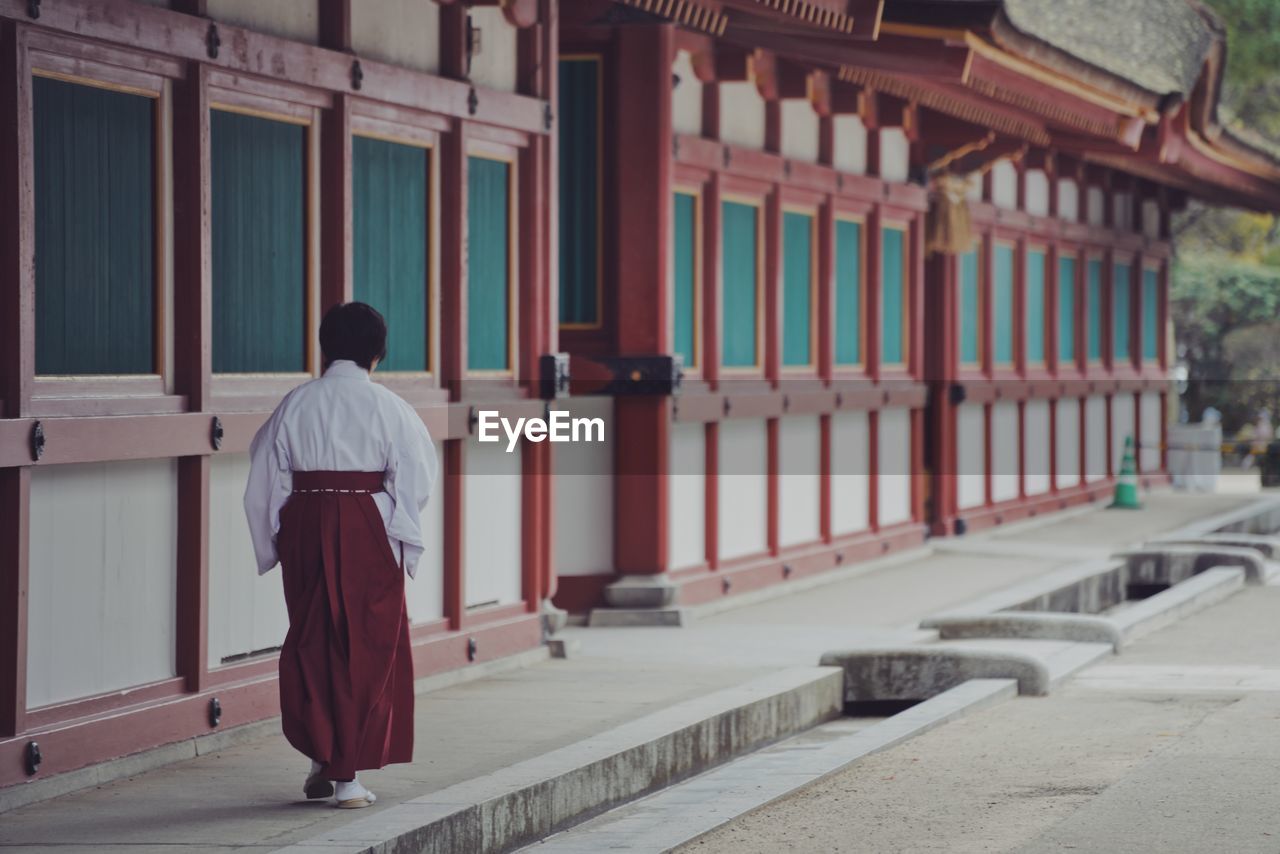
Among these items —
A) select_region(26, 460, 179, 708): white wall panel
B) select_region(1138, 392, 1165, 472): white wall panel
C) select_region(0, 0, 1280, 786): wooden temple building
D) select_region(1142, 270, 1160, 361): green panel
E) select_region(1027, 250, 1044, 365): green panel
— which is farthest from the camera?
select_region(1138, 392, 1165, 472): white wall panel

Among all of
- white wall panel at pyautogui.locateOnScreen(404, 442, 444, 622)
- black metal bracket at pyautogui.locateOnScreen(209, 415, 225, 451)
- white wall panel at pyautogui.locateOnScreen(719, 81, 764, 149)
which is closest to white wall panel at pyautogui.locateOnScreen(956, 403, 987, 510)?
white wall panel at pyautogui.locateOnScreen(719, 81, 764, 149)

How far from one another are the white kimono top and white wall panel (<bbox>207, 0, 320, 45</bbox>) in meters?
1.92

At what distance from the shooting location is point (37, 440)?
7.43 m

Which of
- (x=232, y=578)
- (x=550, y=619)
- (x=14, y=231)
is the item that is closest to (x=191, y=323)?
(x=232, y=578)

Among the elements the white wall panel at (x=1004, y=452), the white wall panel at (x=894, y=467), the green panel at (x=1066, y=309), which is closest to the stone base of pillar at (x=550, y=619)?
the white wall panel at (x=894, y=467)

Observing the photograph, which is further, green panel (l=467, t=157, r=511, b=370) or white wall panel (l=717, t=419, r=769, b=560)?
white wall panel (l=717, t=419, r=769, b=560)

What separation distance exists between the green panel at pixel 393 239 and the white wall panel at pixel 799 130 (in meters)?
5.63

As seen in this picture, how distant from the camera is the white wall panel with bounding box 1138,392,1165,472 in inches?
1102

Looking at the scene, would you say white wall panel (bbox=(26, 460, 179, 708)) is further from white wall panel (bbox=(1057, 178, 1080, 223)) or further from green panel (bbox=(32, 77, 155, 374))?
white wall panel (bbox=(1057, 178, 1080, 223))

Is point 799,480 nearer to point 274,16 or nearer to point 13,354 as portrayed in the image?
point 274,16

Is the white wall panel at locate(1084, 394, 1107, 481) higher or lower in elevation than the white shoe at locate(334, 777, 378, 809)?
higher

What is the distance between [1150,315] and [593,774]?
2123cm

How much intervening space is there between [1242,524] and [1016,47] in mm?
8768

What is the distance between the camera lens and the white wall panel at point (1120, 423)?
1043 inches
